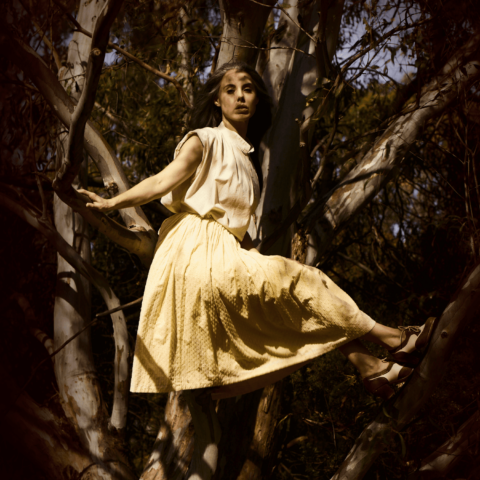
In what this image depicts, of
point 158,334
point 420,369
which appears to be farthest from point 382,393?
point 158,334

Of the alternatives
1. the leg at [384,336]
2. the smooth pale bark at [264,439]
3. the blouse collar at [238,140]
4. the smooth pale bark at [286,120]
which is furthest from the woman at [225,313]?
the smooth pale bark at [264,439]

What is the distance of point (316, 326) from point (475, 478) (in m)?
1.34

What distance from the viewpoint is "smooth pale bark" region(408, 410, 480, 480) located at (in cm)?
271

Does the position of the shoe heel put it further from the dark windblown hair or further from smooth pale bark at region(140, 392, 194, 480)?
smooth pale bark at region(140, 392, 194, 480)

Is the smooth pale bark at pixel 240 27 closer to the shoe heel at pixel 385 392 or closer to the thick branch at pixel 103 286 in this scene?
the thick branch at pixel 103 286

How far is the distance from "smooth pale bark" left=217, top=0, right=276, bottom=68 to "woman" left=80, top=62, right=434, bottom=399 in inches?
54.2

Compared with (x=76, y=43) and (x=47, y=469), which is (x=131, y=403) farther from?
(x=76, y=43)

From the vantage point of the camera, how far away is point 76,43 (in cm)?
486

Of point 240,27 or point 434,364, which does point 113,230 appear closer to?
point 434,364

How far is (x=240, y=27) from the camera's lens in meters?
3.81

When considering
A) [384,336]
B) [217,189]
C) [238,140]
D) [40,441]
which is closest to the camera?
[384,336]

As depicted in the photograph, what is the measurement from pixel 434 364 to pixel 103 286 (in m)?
2.27

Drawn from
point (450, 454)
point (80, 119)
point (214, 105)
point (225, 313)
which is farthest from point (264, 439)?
point (80, 119)

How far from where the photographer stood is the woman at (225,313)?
8.11 ft
